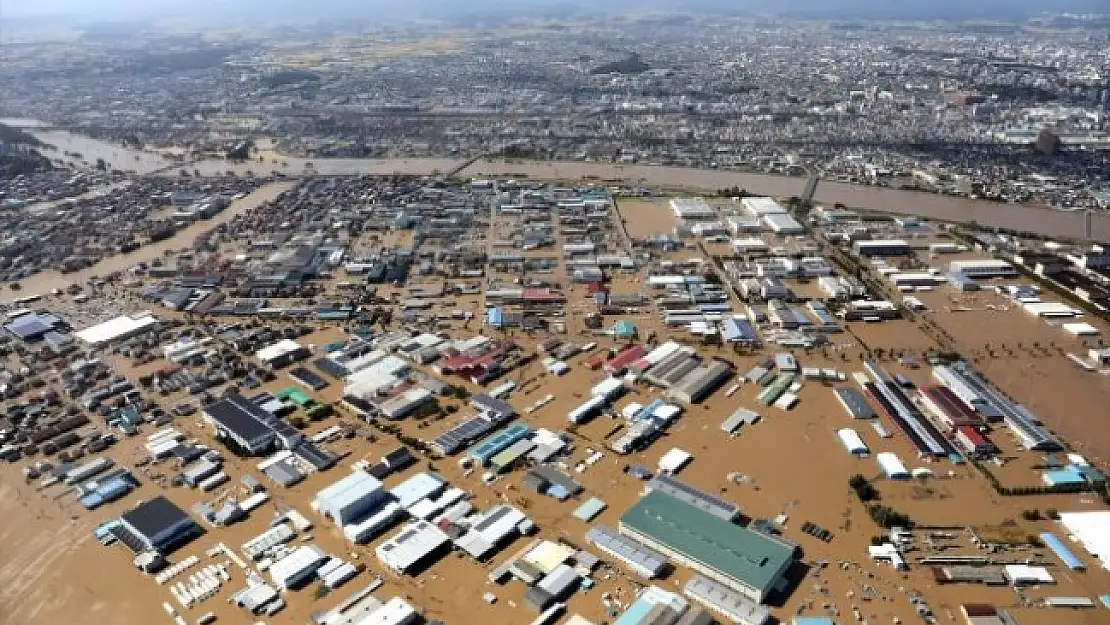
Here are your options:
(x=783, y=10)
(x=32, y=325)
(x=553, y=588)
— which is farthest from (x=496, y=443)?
(x=783, y=10)

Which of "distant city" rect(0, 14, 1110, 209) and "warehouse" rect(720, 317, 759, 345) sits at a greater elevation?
"distant city" rect(0, 14, 1110, 209)

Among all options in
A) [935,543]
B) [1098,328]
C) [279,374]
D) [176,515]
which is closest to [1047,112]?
[1098,328]

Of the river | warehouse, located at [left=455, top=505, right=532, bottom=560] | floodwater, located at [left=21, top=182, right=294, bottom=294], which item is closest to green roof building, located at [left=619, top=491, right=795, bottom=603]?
warehouse, located at [left=455, top=505, right=532, bottom=560]

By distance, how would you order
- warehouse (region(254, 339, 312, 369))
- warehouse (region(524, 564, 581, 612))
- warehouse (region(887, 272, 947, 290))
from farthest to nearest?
warehouse (region(887, 272, 947, 290))
warehouse (region(254, 339, 312, 369))
warehouse (region(524, 564, 581, 612))

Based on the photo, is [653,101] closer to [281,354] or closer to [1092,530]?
[281,354]

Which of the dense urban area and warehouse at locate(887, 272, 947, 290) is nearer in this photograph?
the dense urban area

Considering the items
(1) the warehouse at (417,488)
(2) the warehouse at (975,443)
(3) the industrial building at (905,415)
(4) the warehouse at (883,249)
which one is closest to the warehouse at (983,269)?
(4) the warehouse at (883,249)

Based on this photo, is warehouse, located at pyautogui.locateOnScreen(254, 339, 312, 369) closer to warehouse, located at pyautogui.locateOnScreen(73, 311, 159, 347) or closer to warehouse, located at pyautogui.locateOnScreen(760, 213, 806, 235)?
warehouse, located at pyautogui.locateOnScreen(73, 311, 159, 347)

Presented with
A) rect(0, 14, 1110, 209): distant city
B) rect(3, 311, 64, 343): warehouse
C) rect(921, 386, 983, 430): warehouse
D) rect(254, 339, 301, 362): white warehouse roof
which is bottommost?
rect(3, 311, 64, 343): warehouse
